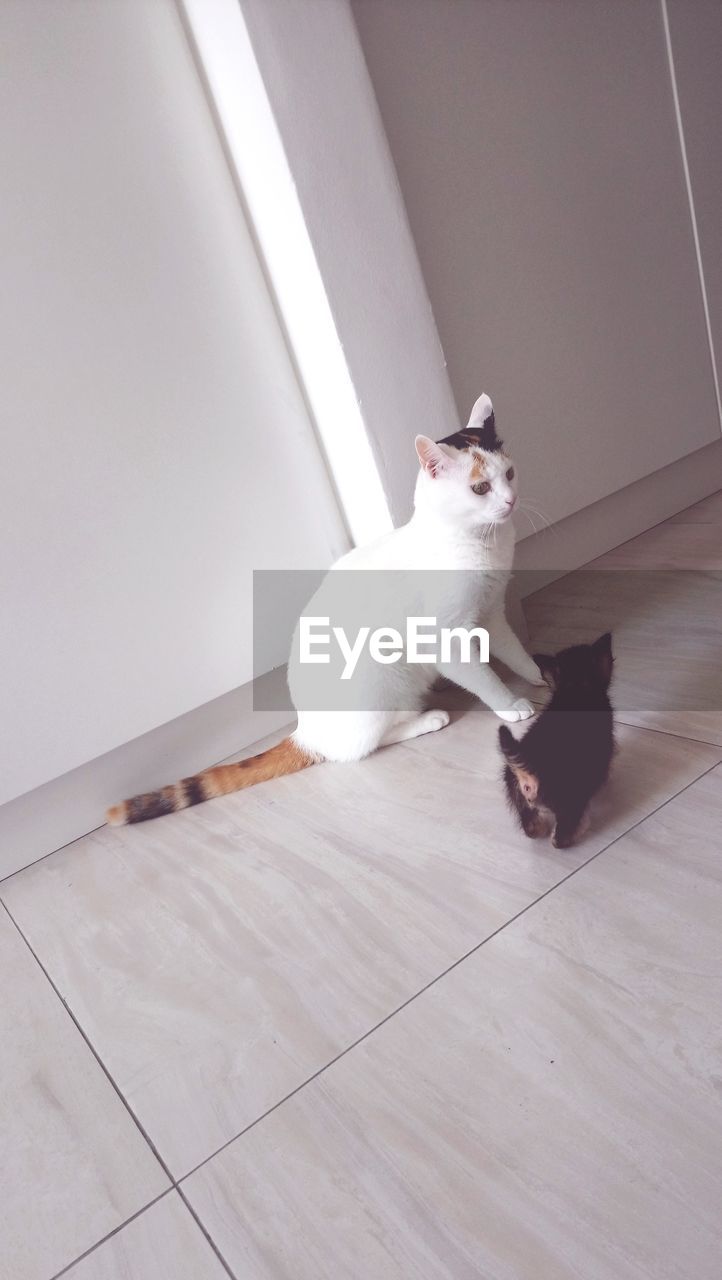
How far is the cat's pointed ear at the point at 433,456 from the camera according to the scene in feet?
4.03

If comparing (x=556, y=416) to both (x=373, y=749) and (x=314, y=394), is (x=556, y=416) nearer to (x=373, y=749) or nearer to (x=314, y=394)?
(x=314, y=394)

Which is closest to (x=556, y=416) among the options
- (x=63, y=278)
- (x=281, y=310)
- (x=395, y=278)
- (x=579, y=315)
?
(x=579, y=315)

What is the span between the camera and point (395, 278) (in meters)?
1.53

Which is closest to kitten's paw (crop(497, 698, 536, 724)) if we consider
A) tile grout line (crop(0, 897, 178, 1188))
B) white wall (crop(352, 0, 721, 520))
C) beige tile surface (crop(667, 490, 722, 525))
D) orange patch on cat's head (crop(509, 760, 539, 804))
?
orange patch on cat's head (crop(509, 760, 539, 804))

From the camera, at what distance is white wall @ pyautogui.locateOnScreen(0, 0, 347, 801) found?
1.32 m

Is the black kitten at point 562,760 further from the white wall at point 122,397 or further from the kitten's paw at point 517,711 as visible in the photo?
the white wall at point 122,397

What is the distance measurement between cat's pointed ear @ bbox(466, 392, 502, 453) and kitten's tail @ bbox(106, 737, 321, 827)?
658mm

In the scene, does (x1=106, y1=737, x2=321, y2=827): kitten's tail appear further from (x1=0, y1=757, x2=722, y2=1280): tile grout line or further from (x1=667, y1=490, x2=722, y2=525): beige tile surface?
(x1=667, y1=490, x2=722, y2=525): beige tile surface

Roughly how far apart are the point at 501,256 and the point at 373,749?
1.08m

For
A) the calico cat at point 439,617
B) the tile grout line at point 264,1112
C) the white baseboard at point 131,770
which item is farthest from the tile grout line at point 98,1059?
the calico cat at point 439,617

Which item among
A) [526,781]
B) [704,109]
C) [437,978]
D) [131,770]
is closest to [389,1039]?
[437,978]

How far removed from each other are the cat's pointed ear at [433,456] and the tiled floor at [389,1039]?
49cm

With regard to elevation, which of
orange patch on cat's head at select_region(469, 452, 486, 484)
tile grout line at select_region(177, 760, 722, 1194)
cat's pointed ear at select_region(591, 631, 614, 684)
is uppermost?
orange patch on cat's head at select_region(469, 452, 486, 484)

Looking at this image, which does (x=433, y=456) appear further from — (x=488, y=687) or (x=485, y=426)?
(x=488, y=687)
